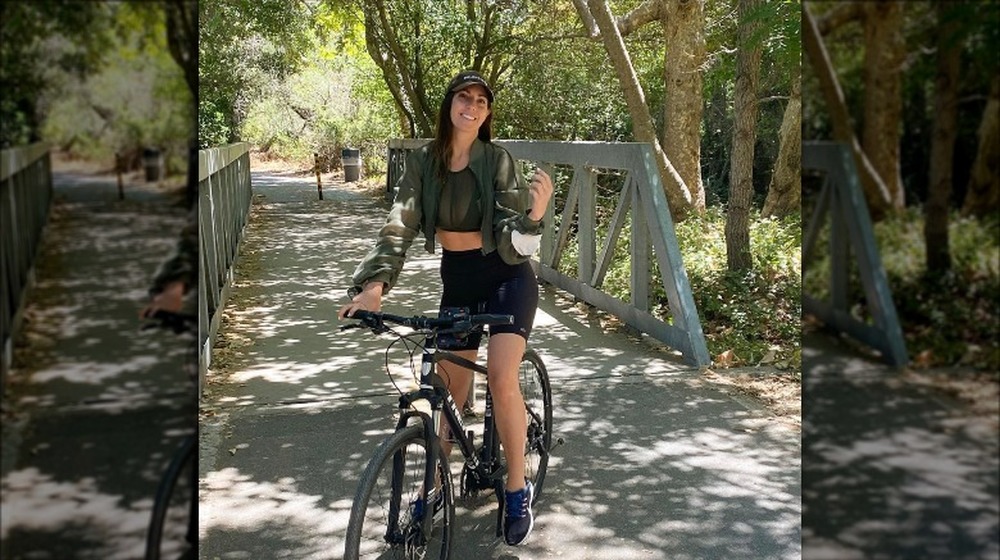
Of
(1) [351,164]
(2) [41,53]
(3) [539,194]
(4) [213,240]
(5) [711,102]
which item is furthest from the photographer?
(1) [351,164]

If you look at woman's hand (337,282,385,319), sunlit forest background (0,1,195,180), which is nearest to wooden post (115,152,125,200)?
sunlit forest background (0,1,195,180)

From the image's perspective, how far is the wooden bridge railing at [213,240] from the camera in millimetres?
7699

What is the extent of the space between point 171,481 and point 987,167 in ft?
5.12

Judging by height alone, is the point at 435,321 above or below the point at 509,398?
above

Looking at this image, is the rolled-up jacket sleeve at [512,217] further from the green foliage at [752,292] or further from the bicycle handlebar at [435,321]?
the green foliage at [752,292]

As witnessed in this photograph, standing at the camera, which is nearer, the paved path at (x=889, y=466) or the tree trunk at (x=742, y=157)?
the paved path at (x=889, y=466)

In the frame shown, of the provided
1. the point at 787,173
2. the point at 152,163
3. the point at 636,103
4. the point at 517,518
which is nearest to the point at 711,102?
the point at 787,173

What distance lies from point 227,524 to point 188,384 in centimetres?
290

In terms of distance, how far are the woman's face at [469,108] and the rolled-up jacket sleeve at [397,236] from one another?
24 centimetres

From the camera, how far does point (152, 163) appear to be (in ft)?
6.68

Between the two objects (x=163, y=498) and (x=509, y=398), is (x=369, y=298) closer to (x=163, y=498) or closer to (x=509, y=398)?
(x=509, y=398)

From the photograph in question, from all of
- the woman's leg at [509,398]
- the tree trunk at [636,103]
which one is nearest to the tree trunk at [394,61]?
the tree trunk at [636,103]

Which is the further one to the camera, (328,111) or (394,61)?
(328,111)

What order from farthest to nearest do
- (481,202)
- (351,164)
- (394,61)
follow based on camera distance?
1. (351,164)
2. (394,61)
3. (481,202)
